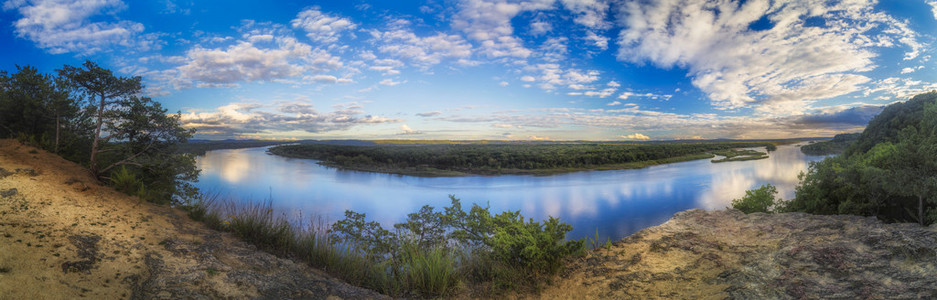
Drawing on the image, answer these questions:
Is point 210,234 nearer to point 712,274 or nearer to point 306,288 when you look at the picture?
point 306,288

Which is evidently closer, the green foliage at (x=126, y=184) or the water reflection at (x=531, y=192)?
the green foliage at (x=126, y=184)

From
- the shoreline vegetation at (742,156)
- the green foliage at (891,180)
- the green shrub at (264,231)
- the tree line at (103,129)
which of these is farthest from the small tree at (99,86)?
the shoreline vegetation at (742,156)

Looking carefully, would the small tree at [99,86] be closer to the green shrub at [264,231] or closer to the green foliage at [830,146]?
the green shrub at [264,231]

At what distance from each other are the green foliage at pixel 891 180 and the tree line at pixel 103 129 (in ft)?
50.7

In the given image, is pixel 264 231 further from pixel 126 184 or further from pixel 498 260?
pixel 498 260

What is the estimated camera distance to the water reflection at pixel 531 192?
927 inches

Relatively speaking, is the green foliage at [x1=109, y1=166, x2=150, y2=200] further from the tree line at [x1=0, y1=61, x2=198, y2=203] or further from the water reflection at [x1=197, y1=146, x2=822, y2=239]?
the water reflection at [x1=197, y1=146, x2=822, y2=239]

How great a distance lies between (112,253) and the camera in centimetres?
397

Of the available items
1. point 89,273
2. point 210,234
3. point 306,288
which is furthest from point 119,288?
point 210,234

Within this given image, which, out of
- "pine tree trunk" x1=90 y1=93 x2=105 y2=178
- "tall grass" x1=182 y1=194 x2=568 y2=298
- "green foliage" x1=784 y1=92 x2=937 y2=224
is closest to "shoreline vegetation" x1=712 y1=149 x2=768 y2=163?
"green foliage" x1=784 y1=92 x2=937 y2=224

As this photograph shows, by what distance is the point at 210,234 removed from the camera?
5.53 metres

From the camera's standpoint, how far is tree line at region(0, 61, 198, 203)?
6738mm

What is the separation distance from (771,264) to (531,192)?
27.0 m

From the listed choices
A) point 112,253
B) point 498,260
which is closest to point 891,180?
point 498,260
